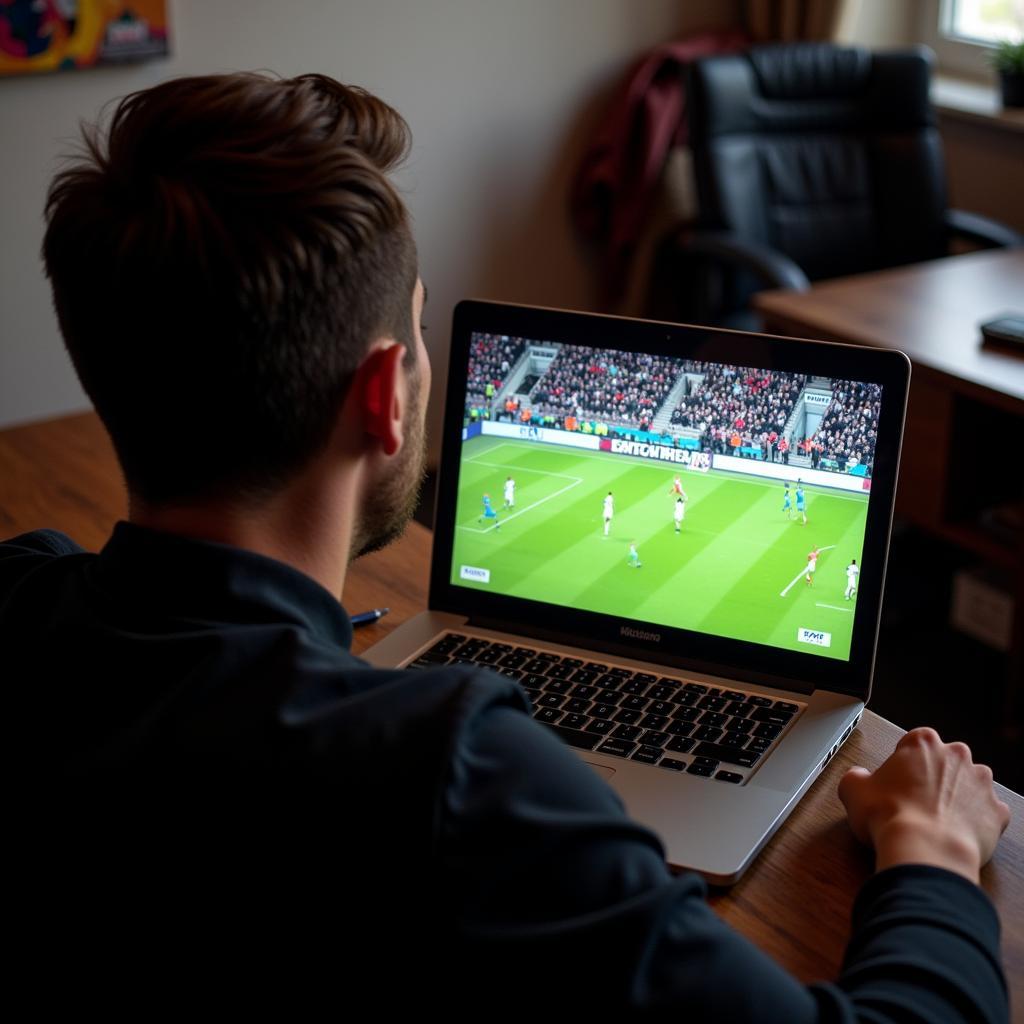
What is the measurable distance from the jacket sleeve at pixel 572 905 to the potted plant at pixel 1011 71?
127 inches

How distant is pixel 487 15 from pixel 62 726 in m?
2.93

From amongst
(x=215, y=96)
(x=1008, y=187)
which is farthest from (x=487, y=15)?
(x=215, y=96)

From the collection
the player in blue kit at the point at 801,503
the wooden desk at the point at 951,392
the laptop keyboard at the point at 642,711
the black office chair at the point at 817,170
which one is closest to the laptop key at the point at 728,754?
the laptop keyboard at the point at 642,711

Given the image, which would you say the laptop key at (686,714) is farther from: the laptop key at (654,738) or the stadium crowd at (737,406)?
the stadium crowd at (737,406)

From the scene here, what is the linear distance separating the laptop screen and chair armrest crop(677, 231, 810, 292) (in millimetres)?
1692

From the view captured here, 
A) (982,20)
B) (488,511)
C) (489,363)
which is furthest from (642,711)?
(982,20)

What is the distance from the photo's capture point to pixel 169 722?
0.73 meters

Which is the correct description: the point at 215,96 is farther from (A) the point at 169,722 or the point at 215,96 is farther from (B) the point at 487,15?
(B) the point at 487,15

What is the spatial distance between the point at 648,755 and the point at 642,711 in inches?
2.7

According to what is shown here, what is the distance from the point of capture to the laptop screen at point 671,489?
1157 millimetres

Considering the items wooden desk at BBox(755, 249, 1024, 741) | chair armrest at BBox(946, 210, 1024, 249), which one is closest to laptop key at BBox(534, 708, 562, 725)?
wooden desk at BBox(755, 249, 1024, 741)

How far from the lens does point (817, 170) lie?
3.26 meters

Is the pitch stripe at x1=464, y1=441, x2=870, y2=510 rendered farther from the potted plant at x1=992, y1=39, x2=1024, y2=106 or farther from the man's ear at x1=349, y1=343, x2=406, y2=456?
the potted plant at x1=992, y1=39, x2=1024, y2=106

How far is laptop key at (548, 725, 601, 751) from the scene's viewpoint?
1.12 m
